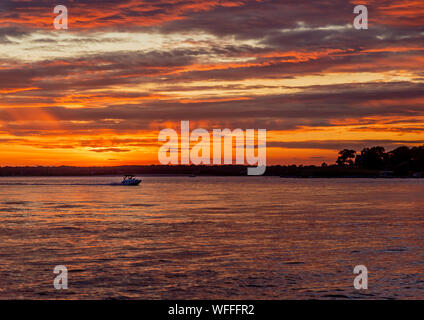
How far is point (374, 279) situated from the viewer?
79.0 feet

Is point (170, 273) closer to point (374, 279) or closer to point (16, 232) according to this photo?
point (374, 279)

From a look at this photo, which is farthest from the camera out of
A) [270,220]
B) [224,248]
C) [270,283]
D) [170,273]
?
[270,220]

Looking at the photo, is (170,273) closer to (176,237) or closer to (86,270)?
(86,270)

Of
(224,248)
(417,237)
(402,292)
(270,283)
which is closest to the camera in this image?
(402,292)

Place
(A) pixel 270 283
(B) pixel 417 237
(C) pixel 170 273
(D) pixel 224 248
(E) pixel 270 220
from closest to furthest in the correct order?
(A) pixel 270 283 < (C) pixel 170 273 < (D) pixel 224 248 < (B) pixel 417 237 < (E) pixel 270 220

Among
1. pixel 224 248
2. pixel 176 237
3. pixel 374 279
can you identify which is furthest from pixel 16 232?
pixel 374 279

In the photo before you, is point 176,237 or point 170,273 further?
point 176,237

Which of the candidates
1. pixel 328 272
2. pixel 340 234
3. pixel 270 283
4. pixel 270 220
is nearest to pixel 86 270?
pixel 270 283

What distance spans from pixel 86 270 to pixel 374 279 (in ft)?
46.5

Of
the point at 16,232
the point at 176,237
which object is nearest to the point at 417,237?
the point at 176,237

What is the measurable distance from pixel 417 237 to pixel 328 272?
1657 centimetres

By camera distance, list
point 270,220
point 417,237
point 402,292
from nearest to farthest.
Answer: point 402,292
point 417,237
point 270,220

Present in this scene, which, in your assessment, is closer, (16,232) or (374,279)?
(374,279)

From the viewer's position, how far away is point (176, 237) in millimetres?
40000
